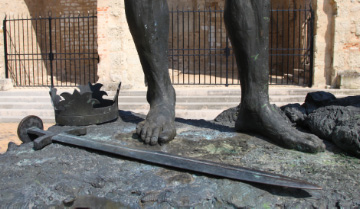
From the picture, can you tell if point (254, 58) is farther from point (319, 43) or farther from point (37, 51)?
point (37, 51)

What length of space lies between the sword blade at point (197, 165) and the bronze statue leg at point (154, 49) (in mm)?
318

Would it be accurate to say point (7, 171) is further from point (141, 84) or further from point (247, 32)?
point (141, 84)

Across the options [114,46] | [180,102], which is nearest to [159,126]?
[180,102]

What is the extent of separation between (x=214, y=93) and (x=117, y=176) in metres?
5.61

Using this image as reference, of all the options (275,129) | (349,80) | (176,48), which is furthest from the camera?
(176,48)

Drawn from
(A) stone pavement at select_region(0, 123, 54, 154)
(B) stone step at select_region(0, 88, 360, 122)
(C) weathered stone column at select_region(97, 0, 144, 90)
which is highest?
(C) weathered stone column at select_region(97, 0, 144, 90)

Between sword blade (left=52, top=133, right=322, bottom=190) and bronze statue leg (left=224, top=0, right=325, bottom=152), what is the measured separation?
0.52 metres

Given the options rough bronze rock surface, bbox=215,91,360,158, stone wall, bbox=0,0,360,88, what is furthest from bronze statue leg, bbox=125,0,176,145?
stone wall, bbox=0,0,360,88

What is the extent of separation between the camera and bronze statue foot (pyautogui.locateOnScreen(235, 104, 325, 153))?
162 centimetres

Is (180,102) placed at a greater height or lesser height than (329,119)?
lesser

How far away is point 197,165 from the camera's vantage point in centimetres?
138

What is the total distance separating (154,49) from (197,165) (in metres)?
0.92

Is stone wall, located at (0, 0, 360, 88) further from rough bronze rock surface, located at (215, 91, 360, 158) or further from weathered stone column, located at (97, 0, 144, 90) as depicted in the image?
rough bronze rock surface, located at (215, 91, 360, 158)

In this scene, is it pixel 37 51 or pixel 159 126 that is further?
pixel 37 51
